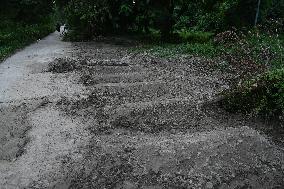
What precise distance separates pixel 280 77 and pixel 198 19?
39.1ft

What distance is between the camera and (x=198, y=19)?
58.0ft

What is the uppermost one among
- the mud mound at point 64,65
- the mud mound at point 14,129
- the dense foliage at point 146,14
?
the dense foliage at point 146,14

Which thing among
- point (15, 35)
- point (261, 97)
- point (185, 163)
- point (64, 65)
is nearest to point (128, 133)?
point (185, 163)

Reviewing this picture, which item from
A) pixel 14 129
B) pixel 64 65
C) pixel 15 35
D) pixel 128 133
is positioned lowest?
pixel 14 129

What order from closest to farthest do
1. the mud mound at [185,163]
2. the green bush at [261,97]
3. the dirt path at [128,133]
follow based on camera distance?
the mud mound at [185,163]
the dirt path at [128,133]
the green bush at [261,97]

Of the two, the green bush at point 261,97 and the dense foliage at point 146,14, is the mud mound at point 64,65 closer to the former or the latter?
the dense foliage at point 146,14

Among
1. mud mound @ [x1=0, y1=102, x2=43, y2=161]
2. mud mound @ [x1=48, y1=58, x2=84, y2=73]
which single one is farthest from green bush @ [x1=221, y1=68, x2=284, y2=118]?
mud mound @ [x1=48, y1=58, x2=84, y2=73]

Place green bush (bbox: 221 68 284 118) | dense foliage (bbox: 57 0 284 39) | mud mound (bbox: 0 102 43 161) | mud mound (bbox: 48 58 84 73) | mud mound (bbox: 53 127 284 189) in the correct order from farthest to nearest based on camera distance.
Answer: dense foliage (bbox: 57 0 284 39), mud mound (bbox: 48 58 84 73), green bush (bbox: 221 68 284 118), mud mound (bbox: 0 102 43 161), mud mound (bbox: 53 127 284 189)

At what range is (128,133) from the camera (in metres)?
5.80

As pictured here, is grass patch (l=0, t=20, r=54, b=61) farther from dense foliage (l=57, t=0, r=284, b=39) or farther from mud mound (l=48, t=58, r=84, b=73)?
mud mound (l=48, t=58, r=84, b=73)

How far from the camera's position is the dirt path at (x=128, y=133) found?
4668 mm

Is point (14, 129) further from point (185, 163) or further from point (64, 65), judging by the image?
point (64, 65)

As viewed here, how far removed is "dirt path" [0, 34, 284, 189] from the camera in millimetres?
4668

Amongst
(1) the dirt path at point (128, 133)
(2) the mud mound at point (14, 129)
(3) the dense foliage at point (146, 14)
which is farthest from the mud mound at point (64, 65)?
(3) the dense foliage at point (146, 14)
